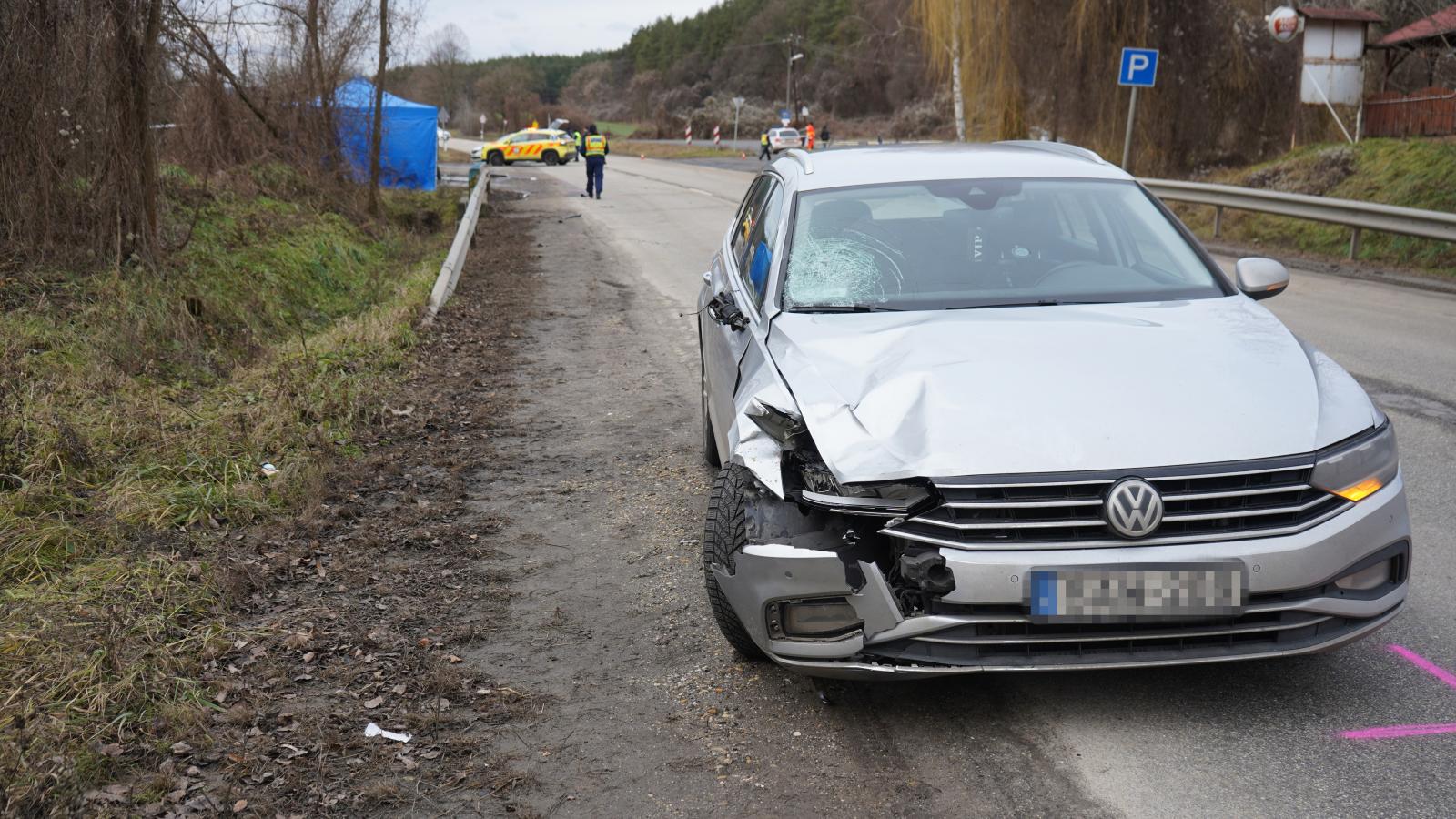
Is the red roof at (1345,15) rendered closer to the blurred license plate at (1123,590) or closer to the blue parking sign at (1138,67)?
the blue parking sign at (1138,67)

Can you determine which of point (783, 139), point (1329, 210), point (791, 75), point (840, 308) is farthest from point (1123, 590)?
point (791, 75)

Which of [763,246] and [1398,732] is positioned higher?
[763,246]

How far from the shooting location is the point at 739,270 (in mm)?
5910

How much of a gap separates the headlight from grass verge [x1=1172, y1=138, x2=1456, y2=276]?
1195 centimetres

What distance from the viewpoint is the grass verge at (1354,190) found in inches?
600

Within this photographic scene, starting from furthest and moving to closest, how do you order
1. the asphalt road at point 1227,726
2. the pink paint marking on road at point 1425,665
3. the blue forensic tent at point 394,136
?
the blue forensic tent at point 394,136, the pink paint marking on road at point 1425,665, the asphalt road at point 1227,726

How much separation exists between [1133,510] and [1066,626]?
37 centimetres

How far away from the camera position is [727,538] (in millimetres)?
3727

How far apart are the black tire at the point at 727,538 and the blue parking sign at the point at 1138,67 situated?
56.1ft

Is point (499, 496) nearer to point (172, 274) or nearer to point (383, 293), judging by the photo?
point (172, 274)

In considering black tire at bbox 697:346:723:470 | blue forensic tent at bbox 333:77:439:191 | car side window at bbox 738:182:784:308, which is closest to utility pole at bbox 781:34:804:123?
blue forensic tent at bbox 333:77:439:191

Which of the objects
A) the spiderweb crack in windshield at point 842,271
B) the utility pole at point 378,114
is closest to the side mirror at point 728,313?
the spiderweb crack in windshield at point 842,271

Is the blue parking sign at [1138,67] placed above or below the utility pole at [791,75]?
below

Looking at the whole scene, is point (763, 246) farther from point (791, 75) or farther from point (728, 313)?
point (791, 75)
